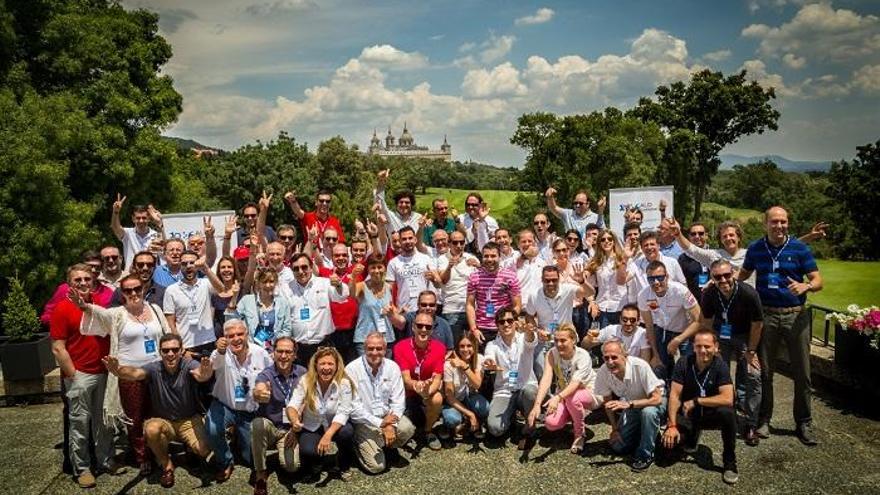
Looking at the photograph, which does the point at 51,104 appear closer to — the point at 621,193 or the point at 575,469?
the point at 621,193

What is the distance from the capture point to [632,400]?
6.29 meters

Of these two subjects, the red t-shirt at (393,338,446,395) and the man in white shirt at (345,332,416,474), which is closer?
the man in white shirt at (345,332,416,474)

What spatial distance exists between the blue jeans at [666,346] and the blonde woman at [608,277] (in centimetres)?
91

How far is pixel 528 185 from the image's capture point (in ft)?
135

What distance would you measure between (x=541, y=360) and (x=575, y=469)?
1.33 metres

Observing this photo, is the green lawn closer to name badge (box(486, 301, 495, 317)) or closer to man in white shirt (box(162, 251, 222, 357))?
name badge (box(486, 301, 495, 317))

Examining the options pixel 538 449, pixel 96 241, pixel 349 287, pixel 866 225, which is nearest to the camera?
pixel 538 449

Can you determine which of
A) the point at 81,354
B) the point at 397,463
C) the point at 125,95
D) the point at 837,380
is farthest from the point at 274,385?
the point at 125,95

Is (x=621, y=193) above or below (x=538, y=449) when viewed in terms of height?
above

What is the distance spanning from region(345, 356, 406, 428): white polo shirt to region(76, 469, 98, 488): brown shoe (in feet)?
9.37

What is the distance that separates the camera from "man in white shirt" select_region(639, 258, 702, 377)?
269 inches

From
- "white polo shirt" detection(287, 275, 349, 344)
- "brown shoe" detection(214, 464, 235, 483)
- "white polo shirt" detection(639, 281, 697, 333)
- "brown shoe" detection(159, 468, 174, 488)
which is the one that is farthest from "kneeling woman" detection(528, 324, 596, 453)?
"brown shoe" detection(159, 468, 174, 488)

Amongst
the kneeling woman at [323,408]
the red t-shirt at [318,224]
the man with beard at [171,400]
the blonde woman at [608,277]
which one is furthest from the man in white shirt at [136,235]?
the blonde woman at [608,277]

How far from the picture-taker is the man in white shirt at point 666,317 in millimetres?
6820
